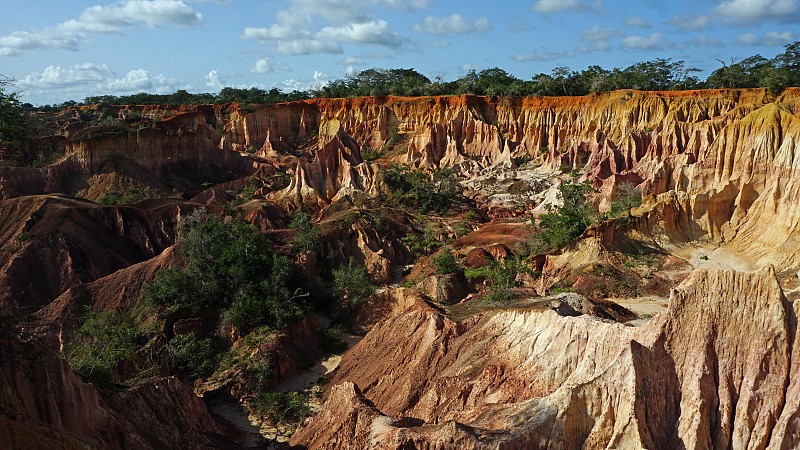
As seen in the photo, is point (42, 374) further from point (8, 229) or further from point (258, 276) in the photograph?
point (8, 229)

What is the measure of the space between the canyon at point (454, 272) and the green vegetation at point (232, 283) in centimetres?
58

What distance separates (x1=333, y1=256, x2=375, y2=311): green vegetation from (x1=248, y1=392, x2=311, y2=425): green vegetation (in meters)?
7.00

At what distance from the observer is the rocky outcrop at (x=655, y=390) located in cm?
1151

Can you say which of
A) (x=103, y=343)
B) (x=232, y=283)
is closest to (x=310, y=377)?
(x=232, y=283)

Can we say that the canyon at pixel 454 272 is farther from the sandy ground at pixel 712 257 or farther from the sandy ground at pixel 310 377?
the sandy ground at pixel 310 377

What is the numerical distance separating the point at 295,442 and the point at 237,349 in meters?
6.80

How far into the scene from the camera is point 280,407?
1783 cm

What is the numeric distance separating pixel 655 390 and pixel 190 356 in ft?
45.3

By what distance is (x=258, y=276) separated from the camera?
24.2 meters

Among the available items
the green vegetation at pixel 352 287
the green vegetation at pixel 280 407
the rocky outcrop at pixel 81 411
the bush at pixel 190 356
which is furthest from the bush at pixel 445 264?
the rocky outcrop at pixel 81 411

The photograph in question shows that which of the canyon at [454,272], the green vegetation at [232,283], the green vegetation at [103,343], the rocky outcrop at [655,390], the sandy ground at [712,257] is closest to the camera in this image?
the rocky outcrop at [655,390]

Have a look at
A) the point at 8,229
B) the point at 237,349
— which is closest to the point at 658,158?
the point at 237,349

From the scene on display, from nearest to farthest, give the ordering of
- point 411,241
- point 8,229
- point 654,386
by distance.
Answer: point 654,386, point 8,229, point 411,241

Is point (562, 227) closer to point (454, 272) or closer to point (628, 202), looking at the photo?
point (628, 202)
